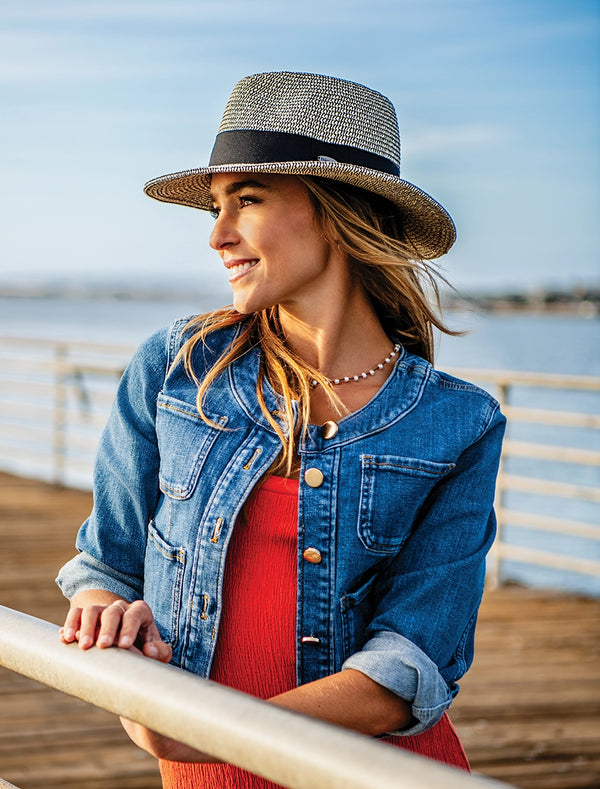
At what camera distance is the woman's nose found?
1.32 metres

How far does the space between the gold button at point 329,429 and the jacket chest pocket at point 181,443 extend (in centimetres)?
13

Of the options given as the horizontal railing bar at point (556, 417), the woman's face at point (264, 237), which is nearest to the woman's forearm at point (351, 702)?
the woman's face at point (264, 237)

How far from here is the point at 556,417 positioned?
181 inches

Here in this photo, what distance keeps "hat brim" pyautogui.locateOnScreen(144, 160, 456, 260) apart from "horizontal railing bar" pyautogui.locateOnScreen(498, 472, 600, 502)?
3.17 m

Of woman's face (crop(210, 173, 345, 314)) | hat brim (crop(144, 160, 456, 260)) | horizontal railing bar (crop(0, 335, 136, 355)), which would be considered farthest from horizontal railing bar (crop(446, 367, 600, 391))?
woman's face (crop(210, 173, 345, 314))

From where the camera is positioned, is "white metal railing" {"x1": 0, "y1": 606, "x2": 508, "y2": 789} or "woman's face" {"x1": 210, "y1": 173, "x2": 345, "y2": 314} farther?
"woman's face" {"x1": 210, "y1": 173, "x2": 345, "y2": 314}

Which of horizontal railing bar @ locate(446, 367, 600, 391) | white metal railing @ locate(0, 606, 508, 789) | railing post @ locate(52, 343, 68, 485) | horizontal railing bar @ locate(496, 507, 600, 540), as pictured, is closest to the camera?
white metal railing @ locate(0, 606, 508, 789)

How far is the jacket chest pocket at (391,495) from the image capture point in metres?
1.25

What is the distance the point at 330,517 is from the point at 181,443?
0.72 feet

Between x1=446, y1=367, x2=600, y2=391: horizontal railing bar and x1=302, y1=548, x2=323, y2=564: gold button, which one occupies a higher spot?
x1=302, y1=548, x2=323, y2=564: gold button

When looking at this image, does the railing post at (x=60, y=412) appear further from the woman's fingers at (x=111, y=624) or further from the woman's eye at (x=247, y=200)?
the woman's fingers at (x=111, y=624)

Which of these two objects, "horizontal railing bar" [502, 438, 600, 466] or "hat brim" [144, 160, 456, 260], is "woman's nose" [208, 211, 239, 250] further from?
"horizontal railing bar" [502, 438, 600, 466]

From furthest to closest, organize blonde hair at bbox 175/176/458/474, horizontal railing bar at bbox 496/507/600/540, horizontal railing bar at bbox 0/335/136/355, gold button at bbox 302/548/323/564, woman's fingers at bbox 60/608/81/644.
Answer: horizontal railing bar at bbox 0/335/136/355 → horizontal railing bar at bbox 496/507/600/540 → blonde hair at bbox 175/176/458/474 → gold button at bbox 302/548/323/564 → woman's fingers at bbox 60/608/81/644

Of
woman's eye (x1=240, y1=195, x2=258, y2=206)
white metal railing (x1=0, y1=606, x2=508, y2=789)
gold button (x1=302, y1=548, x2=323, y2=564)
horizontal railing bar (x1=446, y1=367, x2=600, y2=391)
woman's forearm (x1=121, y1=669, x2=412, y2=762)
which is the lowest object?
horizontal railing bar (x1=446, y1=367, x2=600, y2=391)
